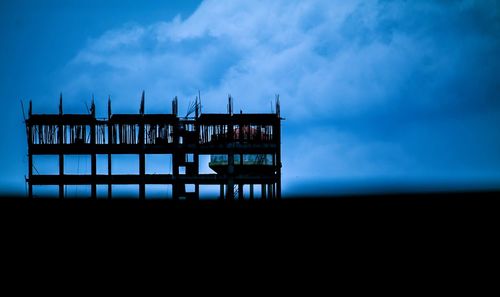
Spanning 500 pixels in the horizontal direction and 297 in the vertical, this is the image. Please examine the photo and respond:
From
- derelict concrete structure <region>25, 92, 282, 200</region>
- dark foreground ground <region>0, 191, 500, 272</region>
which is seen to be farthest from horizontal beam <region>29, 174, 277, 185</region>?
dark foreground ground <region>0, 191, 500, 272</region>

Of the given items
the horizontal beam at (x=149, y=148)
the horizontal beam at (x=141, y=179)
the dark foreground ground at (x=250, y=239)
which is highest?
the horizontal beam at (x=149, y=148)

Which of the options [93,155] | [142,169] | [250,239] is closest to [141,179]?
[142,169]

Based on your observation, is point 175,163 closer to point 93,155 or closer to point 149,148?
point 149,148

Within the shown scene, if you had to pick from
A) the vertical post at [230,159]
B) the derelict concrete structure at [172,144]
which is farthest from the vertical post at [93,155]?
the vertical post at [230,159]

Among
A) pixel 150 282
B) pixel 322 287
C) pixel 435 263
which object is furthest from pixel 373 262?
pixel 150 282

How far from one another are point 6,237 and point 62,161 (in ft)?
71.9

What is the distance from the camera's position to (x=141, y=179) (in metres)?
41.0

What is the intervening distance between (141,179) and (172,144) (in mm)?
4436

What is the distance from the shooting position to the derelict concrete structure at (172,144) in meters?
40.1

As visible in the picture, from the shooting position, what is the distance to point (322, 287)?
13.2 meters

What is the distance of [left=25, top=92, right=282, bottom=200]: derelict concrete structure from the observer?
4009cm

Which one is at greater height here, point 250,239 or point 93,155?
point 93,155

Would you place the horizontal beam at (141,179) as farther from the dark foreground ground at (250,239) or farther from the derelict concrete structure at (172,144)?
the dark foreground ground at (250,239)

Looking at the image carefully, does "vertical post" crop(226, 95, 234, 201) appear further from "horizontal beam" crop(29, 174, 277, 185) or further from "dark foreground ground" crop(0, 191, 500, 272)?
"dark foreground ground" crop(0, 191, 500, 272)
